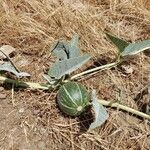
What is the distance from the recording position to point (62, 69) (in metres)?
2.05

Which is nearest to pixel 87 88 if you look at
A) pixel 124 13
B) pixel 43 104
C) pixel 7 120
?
pixel 43 104

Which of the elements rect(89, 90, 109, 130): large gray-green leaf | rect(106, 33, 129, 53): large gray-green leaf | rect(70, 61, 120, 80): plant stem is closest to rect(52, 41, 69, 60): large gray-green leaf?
rect(70, 61, 120, 80): plant stem

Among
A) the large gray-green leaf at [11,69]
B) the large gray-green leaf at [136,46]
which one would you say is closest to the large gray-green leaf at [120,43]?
the large gray-green leaf at [136,46]

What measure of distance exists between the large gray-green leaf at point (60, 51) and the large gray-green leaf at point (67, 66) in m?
0.14

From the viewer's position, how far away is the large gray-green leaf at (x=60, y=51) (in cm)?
219

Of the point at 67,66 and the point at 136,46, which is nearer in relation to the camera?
the point at 67,66

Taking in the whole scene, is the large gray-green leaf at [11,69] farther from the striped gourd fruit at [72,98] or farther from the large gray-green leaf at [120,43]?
the large gray-green leaf at [120,43]

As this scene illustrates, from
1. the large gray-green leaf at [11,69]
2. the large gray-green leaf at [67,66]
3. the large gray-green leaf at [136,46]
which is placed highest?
the large gray-green leaf at [136,46]

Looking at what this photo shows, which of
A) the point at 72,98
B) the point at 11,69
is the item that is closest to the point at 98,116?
the point at 72,98

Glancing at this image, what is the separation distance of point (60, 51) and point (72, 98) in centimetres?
28

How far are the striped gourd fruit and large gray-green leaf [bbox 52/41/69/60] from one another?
6.5 inches

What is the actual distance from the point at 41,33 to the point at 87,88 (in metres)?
0.45

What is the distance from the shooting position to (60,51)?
7.18 feet

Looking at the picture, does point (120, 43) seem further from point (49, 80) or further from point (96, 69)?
point (49, 80)
